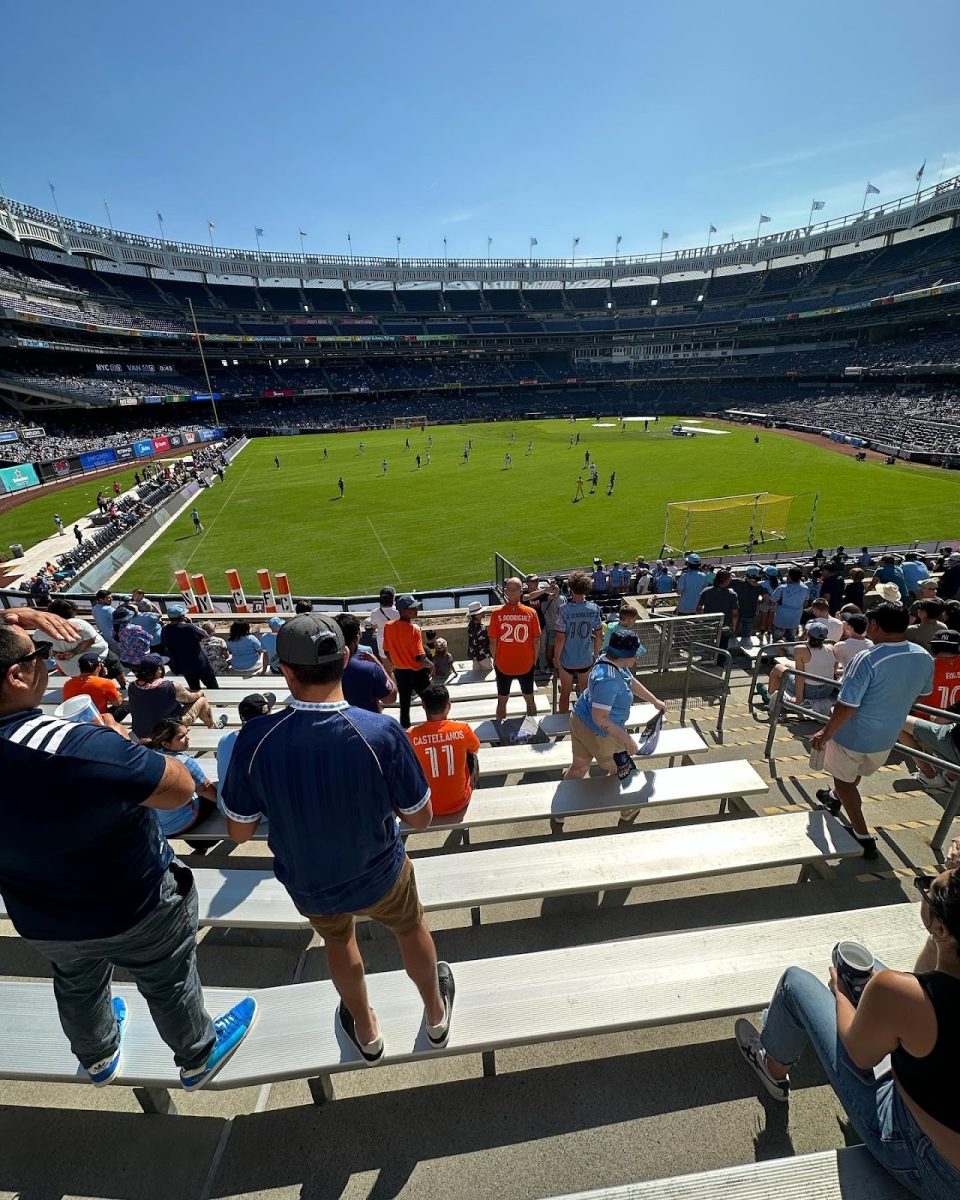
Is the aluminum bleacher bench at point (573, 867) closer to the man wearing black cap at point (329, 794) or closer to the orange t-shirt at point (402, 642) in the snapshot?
the man wearing black cap at point (329, 794)

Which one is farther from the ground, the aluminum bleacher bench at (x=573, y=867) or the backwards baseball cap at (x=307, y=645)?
the backwards baseball cap at (x=307, y=645)

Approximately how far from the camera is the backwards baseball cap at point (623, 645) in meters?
3.97

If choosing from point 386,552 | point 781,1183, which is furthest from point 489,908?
point 386,552

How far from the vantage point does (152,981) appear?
86.8 inches

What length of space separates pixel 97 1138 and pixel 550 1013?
2.08m

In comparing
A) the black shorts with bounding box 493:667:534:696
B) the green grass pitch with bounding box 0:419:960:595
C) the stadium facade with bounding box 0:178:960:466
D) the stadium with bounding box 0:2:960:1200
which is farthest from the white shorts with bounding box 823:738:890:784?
the stadium facade with bounding box 0:178:960:466

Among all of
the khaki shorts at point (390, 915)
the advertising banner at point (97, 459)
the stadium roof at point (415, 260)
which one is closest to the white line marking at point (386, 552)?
the khaki shorts at point (390, 915)

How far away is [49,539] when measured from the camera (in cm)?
2433

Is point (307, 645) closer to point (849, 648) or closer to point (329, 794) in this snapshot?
point (329, 794)

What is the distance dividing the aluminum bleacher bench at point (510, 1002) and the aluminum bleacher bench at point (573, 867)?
0.38m

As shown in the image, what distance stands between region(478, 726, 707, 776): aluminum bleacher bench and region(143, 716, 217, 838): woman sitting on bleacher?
7.03ft

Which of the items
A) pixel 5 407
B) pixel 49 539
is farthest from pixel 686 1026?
pixel 5 407

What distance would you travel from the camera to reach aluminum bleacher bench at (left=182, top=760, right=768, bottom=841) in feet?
12.5

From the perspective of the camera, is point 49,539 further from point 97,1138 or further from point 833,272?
point 833,272
